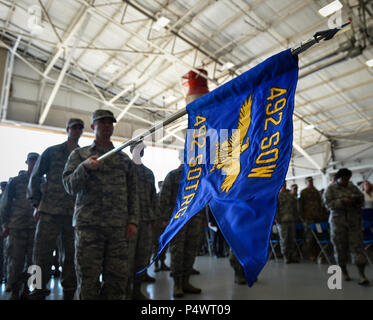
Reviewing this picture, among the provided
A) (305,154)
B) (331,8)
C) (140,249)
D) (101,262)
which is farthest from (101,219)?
(305,154)

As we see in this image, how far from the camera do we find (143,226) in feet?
10.8

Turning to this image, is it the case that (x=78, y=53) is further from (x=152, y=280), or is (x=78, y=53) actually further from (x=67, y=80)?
(x=152, y=280)

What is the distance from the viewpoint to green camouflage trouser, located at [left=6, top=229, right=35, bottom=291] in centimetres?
306

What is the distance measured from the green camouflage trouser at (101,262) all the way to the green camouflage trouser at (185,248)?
1.21m

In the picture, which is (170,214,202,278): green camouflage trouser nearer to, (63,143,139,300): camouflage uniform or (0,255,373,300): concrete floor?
(0,255,373,300): concrete floor

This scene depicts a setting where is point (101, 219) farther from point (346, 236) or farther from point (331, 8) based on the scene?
point (331, 8)

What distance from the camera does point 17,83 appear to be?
430 inches

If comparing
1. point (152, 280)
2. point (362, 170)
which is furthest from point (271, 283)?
point (362, 170)

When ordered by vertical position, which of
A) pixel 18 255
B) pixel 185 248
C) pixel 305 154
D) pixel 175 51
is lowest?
pixel 18 255

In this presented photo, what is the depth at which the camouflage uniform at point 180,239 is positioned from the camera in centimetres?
313

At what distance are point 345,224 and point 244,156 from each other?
10.8 feet

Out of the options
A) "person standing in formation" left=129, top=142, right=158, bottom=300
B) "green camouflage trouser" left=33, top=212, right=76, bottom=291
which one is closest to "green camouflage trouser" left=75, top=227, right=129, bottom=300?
"green camouflage trouser" left=33, top=212, right=76, bottom=291

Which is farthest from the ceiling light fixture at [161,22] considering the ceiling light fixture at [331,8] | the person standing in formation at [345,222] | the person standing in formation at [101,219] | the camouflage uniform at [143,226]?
the person standing in formation at [101,219]

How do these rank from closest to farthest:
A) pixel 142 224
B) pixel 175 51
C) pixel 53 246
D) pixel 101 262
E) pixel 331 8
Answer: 1. pixel 101 262
2. pixel 53 246
3. pixel 142 224
4. pixel 331 8
5. pixel 175 51
